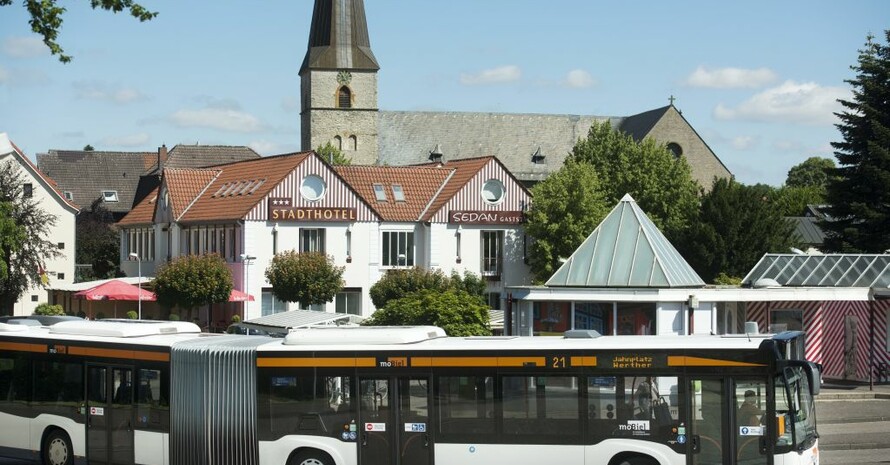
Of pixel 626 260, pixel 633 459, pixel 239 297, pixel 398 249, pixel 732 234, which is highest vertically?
pixel 732 234

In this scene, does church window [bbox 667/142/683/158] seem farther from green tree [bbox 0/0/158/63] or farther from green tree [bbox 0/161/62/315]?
green tree [bbox 0/0/158/63]

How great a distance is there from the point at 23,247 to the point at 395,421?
154ft

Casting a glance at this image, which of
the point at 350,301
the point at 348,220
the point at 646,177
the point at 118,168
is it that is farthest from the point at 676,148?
the point at 350,301

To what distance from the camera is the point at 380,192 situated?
62.6m

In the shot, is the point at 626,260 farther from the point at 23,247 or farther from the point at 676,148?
the point at 676,148

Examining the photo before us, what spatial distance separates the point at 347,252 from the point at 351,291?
173 centimetres

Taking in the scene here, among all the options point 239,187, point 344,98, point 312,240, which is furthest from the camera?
point 344,98

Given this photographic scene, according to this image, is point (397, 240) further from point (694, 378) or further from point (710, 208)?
point (694, 378)

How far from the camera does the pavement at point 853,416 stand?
2503 cm

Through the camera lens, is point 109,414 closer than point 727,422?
No

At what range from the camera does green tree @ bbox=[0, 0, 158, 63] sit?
18.7 meters

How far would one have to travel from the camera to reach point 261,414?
A: 63.7 feet

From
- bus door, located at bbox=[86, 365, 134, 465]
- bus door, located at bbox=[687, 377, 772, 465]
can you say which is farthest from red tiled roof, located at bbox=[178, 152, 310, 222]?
bus door, located at bbox=[687, 377, 772, 465]

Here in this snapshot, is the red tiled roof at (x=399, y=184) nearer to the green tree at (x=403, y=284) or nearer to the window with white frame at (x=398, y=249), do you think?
the window with white frame at (x=398, y=249)
